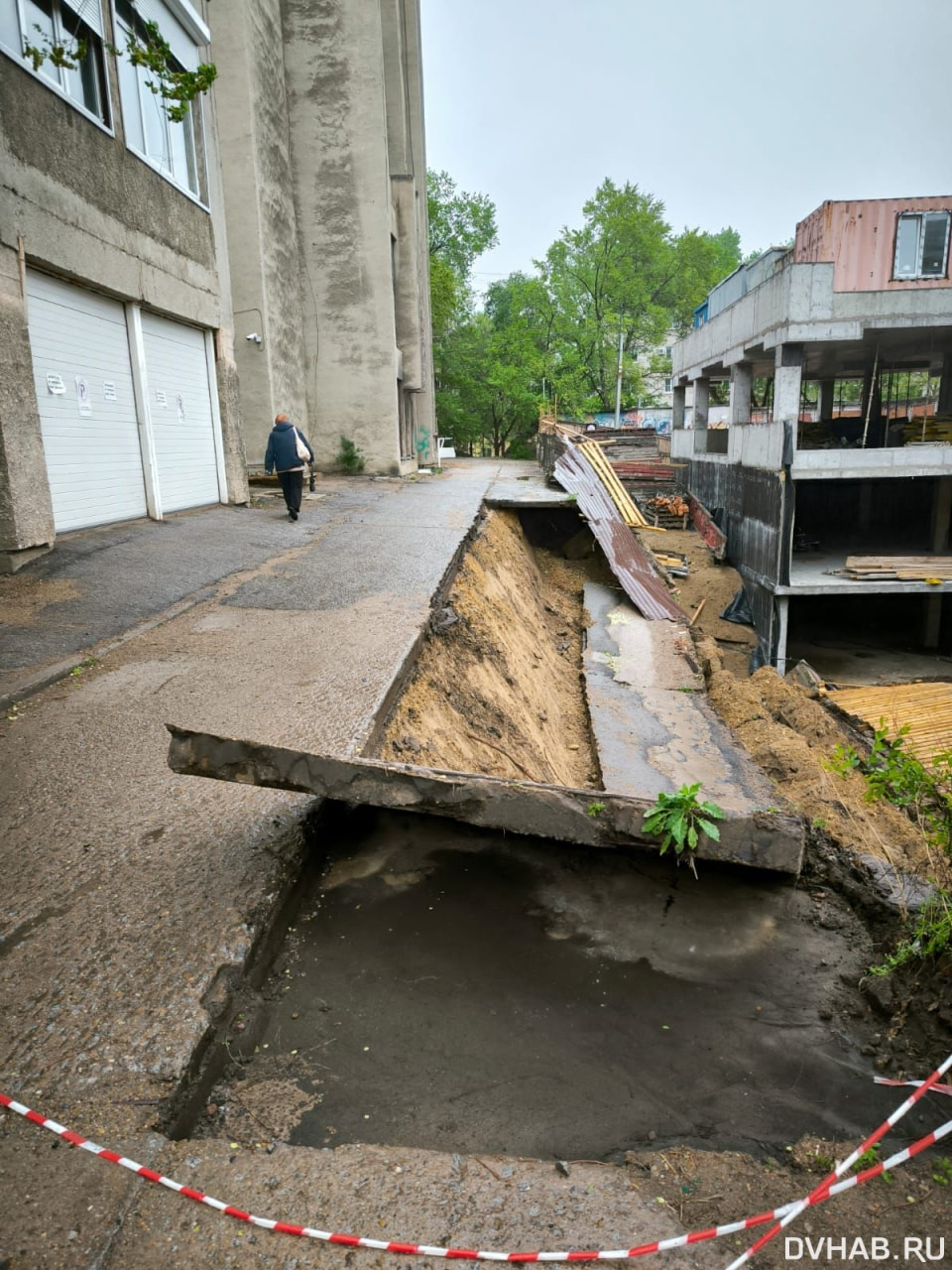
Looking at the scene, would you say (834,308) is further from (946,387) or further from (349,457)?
(349,457)

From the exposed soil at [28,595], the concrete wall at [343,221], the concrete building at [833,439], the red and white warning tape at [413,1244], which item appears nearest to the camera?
the red and white warning tape at [413,1244]

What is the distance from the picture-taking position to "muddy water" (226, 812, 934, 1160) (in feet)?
7.72

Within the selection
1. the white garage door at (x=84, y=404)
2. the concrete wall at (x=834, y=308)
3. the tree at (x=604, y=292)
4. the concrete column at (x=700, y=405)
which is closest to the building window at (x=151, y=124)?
the white garage door at (x=84, y=404)

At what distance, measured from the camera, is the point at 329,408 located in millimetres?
21094

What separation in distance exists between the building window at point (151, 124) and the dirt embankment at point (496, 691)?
678cm

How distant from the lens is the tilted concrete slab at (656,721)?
6.14 meters

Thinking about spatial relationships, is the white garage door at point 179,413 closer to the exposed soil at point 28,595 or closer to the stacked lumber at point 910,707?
the exposed soil at point 28,595

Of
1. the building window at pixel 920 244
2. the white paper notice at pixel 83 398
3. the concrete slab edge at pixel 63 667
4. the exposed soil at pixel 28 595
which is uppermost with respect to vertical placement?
the building window at pixel 920 244

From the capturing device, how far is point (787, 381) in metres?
17.7

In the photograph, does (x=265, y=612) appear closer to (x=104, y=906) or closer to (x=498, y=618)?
(x=498, y=618)

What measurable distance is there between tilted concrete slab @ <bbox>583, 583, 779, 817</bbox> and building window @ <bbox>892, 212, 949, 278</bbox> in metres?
11.8

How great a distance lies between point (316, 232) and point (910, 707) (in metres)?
18.2

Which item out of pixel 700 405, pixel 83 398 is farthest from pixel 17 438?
pixel 700 405

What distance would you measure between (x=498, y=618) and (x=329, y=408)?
47.9 feet
